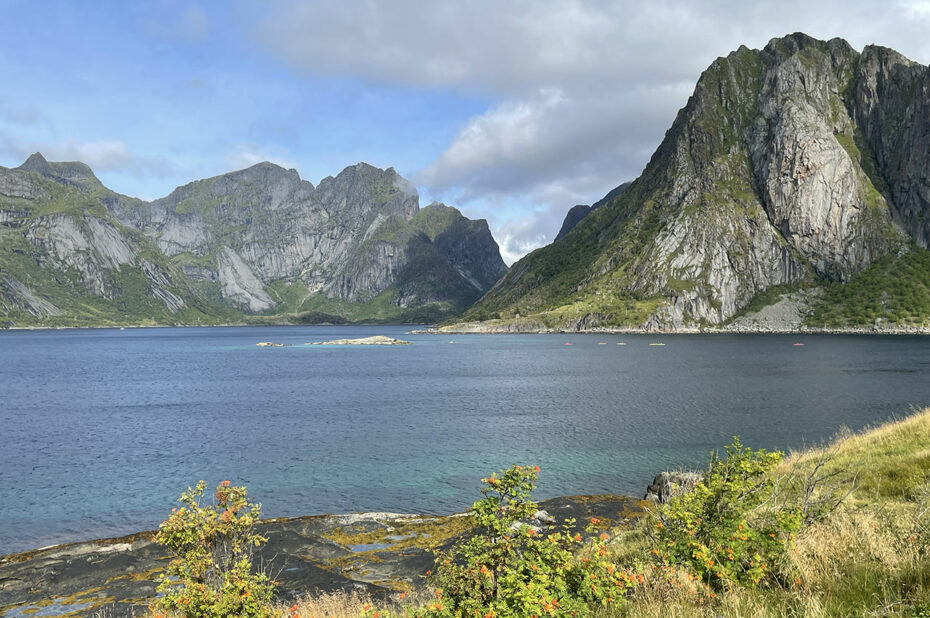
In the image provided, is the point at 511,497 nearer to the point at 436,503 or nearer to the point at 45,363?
the point at 436,503

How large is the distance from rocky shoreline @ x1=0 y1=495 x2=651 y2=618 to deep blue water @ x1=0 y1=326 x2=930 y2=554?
202 inches

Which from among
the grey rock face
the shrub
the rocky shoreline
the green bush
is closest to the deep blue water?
the rocky shoreline

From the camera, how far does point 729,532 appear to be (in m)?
12.0

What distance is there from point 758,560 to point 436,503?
106ft

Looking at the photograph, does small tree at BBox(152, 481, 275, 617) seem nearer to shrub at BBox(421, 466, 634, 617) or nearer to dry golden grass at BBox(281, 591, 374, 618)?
shrub at BBox(421, 466, 634, 617)

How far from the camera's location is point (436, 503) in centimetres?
4081

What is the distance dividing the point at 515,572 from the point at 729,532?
5.35 metres

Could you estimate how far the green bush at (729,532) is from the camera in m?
11.3

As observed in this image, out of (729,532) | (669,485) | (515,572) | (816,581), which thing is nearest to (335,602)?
(515,572)

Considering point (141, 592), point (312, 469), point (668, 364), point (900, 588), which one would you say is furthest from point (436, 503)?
point (668, 364)

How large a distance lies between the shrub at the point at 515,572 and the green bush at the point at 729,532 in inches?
67.4

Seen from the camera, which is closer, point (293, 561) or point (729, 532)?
point (729, 532)

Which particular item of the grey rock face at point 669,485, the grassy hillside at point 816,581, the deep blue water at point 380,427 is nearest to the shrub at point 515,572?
the grassy hillside at point 816,581

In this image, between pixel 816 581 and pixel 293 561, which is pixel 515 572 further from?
pixel 293 561
